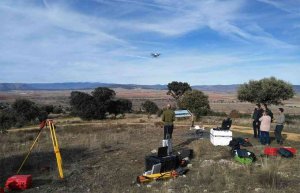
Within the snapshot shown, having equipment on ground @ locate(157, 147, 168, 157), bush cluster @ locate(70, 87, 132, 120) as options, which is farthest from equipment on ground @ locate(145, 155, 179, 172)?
bush cluster @ locate(70, 87, 132, 120)

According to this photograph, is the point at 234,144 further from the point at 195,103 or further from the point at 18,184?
the point at 195,103

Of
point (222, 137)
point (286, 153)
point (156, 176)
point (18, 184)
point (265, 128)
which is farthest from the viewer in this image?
point (265, 128)

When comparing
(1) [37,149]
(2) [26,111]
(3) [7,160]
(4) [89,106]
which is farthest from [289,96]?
(3) [7,160]

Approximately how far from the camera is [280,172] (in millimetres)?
13852

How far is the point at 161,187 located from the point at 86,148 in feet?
34.0

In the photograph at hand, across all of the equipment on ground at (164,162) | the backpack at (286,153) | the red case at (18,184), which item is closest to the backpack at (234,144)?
the backpack at (286,153)

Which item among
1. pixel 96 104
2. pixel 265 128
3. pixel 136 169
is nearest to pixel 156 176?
pixel 136 169

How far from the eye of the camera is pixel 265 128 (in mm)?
19953

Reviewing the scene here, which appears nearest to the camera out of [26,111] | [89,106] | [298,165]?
[298,165]

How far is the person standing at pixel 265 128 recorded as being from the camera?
19.9 metres

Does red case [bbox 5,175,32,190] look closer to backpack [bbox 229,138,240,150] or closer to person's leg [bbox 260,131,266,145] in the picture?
backpack [bbox 229,138,240,150]

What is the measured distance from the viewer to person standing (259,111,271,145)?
19.9m

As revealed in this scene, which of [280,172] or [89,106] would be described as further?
[89,106]

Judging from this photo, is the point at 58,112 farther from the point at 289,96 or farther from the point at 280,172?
the point at 280,172
